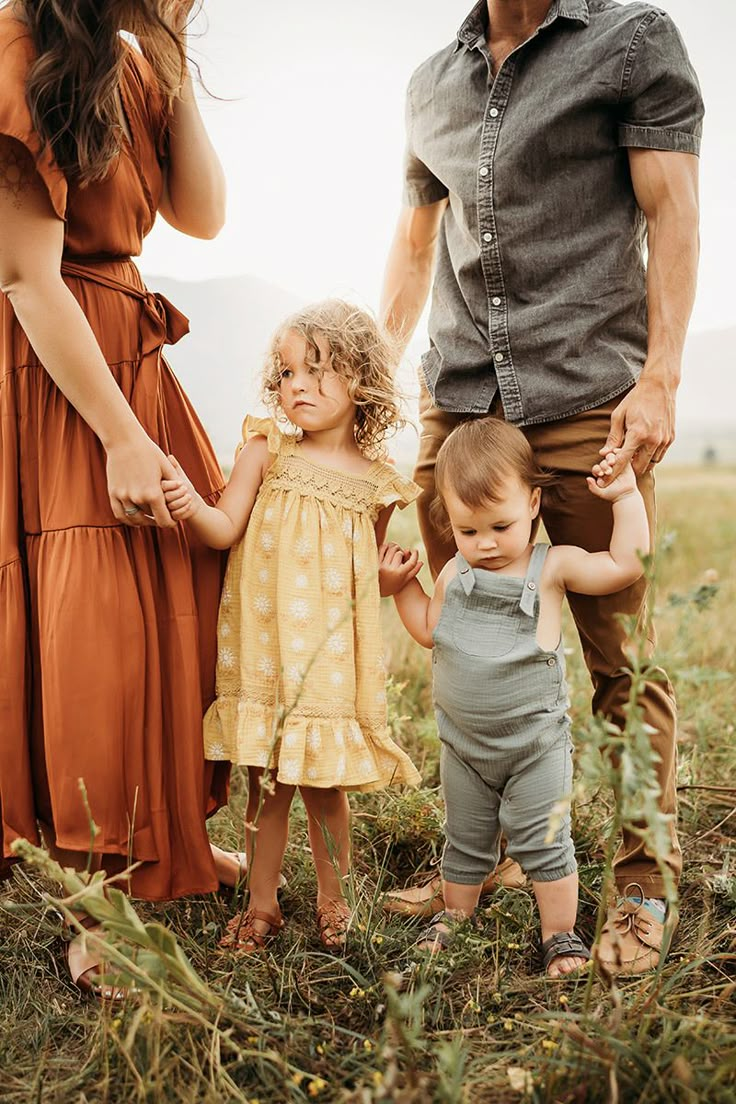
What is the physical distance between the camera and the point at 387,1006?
1905 millimetres

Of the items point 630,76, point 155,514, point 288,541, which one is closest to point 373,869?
point 288,541

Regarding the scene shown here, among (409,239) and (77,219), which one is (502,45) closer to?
(409,239)

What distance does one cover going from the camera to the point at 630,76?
216 cm

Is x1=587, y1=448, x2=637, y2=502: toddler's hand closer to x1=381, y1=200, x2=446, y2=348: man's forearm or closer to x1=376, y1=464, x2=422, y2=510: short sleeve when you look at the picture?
x1=376, y1=464, x2=422, y2=510: short sleeve

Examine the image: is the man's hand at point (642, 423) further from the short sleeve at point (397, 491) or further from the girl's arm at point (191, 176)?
the girl's arm at point (191, 176)

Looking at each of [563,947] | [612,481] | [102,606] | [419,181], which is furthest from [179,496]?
[563,947]

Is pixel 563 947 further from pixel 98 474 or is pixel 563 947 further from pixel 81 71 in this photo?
pixel 81 71

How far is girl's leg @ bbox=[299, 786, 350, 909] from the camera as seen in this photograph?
7.73 ft

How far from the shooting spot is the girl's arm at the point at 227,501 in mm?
2166

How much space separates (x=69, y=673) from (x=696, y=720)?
2614 millimetres

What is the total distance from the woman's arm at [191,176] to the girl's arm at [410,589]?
96 cm

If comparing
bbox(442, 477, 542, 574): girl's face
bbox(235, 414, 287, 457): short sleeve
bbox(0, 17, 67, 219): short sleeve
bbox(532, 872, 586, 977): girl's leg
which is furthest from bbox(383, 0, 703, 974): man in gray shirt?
bbox(0, 17, 67, 219): short sleeve

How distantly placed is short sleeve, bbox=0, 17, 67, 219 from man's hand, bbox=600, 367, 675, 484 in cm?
132

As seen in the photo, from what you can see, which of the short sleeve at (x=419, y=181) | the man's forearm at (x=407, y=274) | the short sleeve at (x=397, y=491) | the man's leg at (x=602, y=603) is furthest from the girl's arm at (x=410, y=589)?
the short sleeve at (x=419, y=181)
